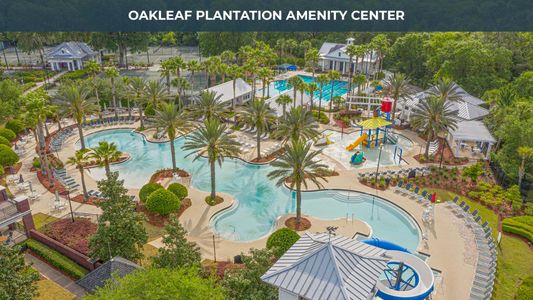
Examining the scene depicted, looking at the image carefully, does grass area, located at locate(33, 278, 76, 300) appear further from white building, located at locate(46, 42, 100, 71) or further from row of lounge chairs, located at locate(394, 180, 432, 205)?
white building, located at locate(46, 42, 100, 71)

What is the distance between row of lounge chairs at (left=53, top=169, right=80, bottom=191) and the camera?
154 feet

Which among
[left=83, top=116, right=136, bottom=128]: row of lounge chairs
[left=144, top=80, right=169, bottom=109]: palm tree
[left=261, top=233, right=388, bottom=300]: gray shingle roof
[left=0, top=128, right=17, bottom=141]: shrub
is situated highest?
[left=144, top=80, right=169, bottom=109]: palm tree

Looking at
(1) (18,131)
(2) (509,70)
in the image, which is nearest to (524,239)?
(2) (509,70)

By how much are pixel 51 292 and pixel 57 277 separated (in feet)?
6.37

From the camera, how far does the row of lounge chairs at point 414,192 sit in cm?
4419

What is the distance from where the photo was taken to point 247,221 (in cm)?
4178

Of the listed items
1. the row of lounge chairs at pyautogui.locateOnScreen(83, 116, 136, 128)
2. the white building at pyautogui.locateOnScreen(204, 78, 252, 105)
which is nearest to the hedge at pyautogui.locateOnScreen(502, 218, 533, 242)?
the white building at pyautogui.locateOnScreen(204, 78, 252, 105)

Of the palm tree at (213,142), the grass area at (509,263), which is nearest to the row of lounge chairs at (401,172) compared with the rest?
the grass area at (509,263)

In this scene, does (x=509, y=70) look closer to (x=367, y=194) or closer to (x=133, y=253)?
(x=367, y=194)

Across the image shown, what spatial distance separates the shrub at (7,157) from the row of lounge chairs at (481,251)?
50477mm

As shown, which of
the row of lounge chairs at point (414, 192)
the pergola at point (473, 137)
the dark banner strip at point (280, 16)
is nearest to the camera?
the row of lounge chairs at point (414, 192)

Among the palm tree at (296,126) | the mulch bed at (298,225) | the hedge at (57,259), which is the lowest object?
the mulch bed at (298,225)

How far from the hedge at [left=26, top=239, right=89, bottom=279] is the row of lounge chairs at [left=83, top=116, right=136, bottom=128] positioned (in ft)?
106

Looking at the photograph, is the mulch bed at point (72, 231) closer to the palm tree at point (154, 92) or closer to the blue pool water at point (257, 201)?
the blue pool water at point (257, 201)
